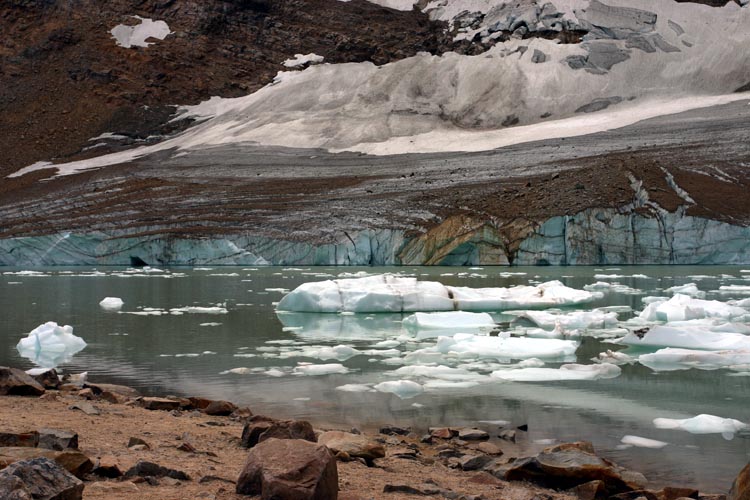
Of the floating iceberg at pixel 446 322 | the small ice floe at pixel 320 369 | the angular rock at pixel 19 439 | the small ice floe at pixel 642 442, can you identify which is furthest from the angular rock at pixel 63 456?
the floating iceberg at pixel 446 322

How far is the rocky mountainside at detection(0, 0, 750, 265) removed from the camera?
3544 cm

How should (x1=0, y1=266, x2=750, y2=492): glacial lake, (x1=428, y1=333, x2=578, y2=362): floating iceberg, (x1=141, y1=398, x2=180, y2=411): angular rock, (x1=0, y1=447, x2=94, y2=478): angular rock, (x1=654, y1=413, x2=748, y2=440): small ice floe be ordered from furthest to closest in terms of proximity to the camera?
1. (x1=428, y1=333, x2=578, y2=362): floating iceberg
2. (x1=141, y1=398, x2=180, y2=411): angular rock
3. (x1=654, y1=413, x2=748, y2=440): small ice floe
4. (x1=0, y1=266, x2=750, y2=492): glacial lake
5. (x1=0, y1=447, x2=94, y2=478): angular rock

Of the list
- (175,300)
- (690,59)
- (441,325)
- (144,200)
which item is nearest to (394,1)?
(690,59)

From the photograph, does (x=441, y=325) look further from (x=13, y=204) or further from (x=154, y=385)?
(x=13, y=204)

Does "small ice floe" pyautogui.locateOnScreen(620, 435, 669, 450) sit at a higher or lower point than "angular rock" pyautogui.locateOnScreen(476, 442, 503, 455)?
lower

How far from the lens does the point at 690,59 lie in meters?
63.6

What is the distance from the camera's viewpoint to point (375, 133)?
59812 millimetres

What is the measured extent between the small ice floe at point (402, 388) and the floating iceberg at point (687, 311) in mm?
6014

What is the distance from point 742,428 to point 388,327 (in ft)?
22.5

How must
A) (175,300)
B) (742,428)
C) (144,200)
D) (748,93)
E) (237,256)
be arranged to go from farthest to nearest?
1. (748,93)
2. (144,200)
3. (237,256)
4. (175,300)
5. (742,428)

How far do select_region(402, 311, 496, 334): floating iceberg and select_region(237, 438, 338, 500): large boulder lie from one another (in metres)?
7.96

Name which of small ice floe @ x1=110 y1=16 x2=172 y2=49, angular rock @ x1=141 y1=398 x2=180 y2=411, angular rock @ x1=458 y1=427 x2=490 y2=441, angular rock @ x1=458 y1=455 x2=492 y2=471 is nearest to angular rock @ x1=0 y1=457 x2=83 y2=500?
angular rock @ x1=458 y1=455 x2=492 y2=471

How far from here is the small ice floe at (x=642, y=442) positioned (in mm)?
5230

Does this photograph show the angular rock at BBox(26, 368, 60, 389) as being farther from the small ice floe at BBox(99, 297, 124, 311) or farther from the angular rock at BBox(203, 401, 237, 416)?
the small ice floe at BBox(99, 297, 124, 311)
